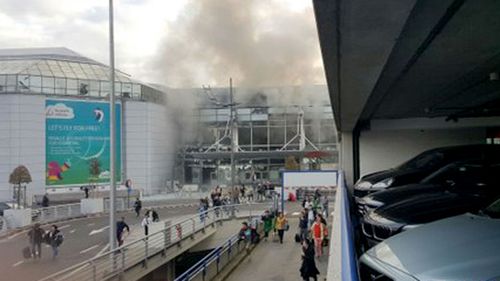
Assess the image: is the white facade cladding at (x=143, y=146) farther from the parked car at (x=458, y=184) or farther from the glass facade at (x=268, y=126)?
the parked car at (x=458, y=184)

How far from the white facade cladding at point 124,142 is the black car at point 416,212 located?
39.3 meters

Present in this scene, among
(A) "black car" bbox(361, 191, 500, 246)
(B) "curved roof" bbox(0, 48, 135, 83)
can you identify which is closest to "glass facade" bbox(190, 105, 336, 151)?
(B) "curved roof" bbox(0, 48, 135, 83)

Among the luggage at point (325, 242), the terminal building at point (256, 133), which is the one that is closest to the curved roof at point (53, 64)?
the terminal building at point (256, 133)

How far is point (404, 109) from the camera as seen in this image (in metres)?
14.9

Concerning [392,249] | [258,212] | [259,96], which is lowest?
[258,212]

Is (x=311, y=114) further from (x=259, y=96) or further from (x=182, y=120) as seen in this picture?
(x=182, y=120)

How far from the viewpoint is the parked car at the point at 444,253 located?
2.62m

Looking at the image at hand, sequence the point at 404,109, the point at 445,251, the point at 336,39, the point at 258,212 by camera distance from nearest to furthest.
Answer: the point at 445,251 < the point at 336,39 < the point at 404,109 < the point at 258,212

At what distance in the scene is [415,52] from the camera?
657 centimetres

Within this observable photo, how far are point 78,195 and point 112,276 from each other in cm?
3151

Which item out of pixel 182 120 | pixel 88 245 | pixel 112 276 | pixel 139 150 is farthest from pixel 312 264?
pixel 182 120

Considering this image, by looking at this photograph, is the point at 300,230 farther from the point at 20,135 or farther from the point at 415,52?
the point at 20,135

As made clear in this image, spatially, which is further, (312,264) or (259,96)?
(259,96)

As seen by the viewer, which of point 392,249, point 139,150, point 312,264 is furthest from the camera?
point 139,150
